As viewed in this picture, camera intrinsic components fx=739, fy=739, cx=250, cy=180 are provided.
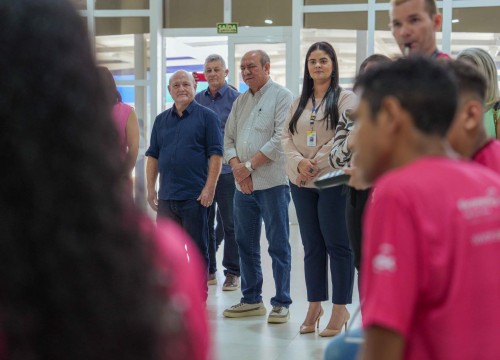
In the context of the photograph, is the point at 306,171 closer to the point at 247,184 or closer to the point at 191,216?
the point at 247,184

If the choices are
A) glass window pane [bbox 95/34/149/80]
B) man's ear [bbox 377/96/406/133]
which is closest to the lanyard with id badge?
man's ear [bbox 377/96/406/133]

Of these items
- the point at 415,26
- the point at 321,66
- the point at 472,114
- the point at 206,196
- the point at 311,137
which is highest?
the point at 415,26

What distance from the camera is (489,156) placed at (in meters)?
2.01

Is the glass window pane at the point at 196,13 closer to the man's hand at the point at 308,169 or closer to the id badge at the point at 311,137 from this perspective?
the id badge at the point at 311,137

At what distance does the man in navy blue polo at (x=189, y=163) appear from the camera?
4.64 metres

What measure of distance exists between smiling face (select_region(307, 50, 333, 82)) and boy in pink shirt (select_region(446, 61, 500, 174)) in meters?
2.15

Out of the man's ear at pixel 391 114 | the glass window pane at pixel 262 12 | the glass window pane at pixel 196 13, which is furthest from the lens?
the glass window pane at pixel 196 13

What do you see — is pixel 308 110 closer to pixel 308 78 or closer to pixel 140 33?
pixel 308 78

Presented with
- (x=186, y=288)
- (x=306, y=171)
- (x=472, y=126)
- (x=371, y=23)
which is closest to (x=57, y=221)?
(x=186, y=288)

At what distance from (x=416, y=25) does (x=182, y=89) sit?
2.50m

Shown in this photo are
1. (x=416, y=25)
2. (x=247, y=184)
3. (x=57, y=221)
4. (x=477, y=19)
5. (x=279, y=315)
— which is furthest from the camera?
(x=477, y=19)

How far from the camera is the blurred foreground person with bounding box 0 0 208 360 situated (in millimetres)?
730

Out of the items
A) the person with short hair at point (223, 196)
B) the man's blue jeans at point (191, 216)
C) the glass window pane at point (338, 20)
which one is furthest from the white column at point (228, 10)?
the man's blue jeans at point (191, 216)

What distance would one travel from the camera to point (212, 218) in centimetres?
573
